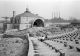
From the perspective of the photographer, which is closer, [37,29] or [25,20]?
[37,29]

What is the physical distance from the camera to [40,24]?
157 feet

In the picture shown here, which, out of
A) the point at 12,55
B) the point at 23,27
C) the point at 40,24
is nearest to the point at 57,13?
the point at 40,24

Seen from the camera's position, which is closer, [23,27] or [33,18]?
[23,27]

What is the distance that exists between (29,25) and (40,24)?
19.2 feet

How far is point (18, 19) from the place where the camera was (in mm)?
46281

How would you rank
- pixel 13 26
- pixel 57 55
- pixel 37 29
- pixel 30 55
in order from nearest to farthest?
Result: pixel 30 55 < pixel 57 55 < pixel 37 29 < pixel 13 26

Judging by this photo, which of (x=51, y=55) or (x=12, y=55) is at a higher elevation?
(x=51, y=55)

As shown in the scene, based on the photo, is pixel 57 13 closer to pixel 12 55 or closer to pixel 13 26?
pixel 13 26

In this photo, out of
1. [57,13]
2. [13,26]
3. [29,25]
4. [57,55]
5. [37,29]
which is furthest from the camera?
[57,13]

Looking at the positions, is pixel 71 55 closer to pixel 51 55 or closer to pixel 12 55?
pixel 51 55

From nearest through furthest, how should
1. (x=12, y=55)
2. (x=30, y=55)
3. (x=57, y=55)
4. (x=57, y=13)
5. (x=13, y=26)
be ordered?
1. (x=30, y=55)
2. (x=57, y=55)
3. (x=12, y=55)
4. (x=13, y=26)
5. (x=57, y=13)

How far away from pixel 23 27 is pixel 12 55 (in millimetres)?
27750

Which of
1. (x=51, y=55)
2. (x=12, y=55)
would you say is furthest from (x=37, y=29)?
(x=51, y=55)

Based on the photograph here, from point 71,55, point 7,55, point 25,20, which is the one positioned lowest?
point 7,55
